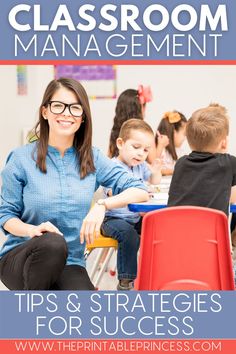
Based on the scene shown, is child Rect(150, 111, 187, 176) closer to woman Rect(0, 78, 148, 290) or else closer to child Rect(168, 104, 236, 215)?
child Rect(168, 104, 236, 215)

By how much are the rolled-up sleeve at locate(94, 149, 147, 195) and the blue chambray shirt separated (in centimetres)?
5

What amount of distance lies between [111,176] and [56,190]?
0.22m

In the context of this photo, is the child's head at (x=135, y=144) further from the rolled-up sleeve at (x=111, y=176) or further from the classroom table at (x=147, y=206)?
the rolled-up sleeve at (x=111, y=176)

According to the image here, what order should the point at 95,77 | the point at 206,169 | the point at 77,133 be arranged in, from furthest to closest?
1. the point at 95,77
2. the point at 206,169
3. the point at 77,133

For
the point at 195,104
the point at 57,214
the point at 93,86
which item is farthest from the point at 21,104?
the point at 57,214

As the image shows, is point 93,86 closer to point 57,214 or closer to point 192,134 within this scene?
point 192,134

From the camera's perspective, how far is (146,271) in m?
1.78

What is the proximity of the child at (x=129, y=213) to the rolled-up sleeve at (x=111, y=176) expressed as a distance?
29.2 inches

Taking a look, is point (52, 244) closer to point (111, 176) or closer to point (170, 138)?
point (111, 176)

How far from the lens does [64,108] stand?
1.97 meters

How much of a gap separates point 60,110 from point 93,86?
3.65 meters

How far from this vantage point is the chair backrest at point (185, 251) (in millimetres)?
1727

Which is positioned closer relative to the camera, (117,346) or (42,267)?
(117,346)

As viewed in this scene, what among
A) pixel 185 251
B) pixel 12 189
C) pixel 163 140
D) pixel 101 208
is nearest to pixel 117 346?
pixel 185 251
